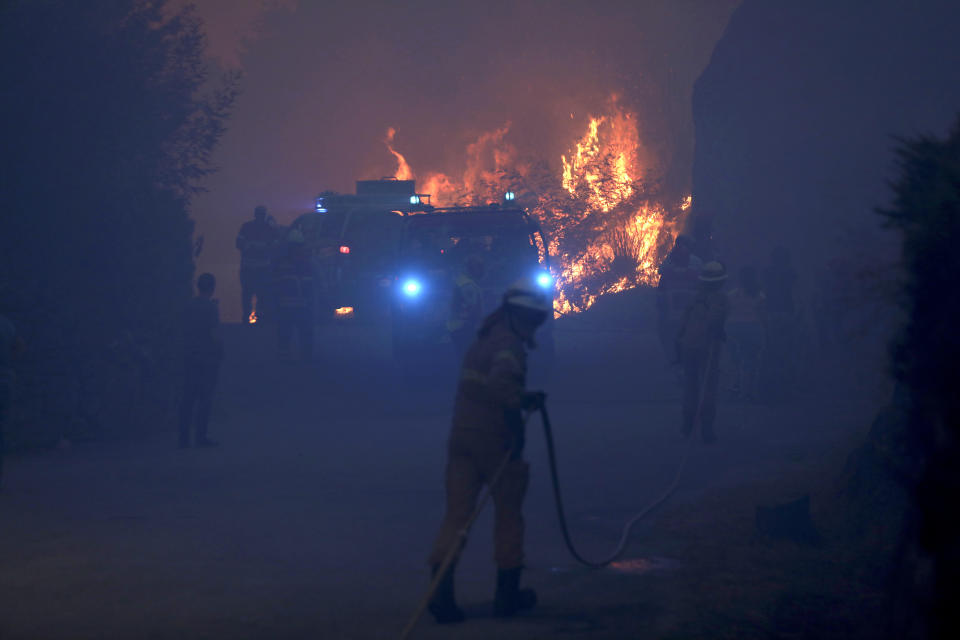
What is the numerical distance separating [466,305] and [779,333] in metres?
4.56

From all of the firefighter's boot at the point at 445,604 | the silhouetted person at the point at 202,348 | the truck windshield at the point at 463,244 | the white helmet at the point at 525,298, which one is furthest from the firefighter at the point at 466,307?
the firefighter's boot at the point at 445,604

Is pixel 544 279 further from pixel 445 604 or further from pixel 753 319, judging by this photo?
pixel 445 604

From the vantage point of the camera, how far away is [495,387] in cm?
610

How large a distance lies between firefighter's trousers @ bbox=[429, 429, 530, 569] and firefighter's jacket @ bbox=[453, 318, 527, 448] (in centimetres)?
6

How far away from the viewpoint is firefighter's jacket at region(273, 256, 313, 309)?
17391 millimetres

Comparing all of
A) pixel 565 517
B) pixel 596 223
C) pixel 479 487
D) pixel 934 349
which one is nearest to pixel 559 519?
pixel 479 487

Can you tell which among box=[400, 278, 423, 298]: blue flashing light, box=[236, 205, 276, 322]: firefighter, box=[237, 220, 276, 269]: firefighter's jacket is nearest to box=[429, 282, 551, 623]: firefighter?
box=[400, 278, 423, 298]: blue flashing light

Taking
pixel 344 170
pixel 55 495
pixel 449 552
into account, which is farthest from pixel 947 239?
pixel 344 170

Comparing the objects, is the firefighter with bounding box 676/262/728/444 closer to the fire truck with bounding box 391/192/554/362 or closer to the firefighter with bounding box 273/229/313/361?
the fire truck with bounding box 391/192/554/362

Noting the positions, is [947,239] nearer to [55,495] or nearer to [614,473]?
[614,473]

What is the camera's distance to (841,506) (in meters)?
7.83

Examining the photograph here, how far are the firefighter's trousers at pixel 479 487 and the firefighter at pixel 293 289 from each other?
11520mm

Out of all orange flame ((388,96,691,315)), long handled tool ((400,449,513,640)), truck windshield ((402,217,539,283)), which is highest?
orange flame ((388,96,691,315))

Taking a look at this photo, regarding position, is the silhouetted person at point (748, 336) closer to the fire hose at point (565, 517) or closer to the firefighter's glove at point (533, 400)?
the fire hose at point (565, 517)
